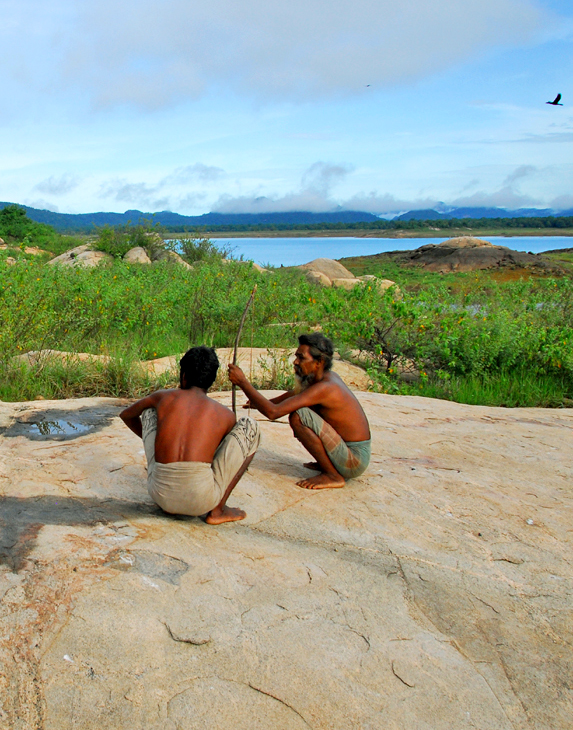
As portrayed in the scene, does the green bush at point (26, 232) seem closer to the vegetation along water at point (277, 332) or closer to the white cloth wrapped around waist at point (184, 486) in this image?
the vegetation along water at point (277, 332)

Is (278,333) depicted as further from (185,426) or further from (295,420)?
(185,426)

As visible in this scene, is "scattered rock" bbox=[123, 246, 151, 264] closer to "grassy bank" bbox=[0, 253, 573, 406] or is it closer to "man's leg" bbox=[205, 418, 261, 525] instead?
"grassy bank" bbox=[0, 253, 573, 406]

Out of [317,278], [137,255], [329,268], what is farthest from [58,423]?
[329,268]

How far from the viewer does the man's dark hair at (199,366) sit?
3.36m

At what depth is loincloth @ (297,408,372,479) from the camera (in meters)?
4.03

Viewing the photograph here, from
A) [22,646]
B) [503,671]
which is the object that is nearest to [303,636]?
[503,671]

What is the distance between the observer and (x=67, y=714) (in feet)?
6.77

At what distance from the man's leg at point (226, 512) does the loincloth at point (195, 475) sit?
0.16ft

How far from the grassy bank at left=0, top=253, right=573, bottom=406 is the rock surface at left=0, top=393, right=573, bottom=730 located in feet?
8.51

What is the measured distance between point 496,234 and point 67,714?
76532 millimetres

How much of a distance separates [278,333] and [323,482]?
19.9 feet

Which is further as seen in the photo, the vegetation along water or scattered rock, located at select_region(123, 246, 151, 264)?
scattered rock, located at select_region(123, 246, 151, 264)

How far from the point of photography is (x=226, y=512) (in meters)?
3.53

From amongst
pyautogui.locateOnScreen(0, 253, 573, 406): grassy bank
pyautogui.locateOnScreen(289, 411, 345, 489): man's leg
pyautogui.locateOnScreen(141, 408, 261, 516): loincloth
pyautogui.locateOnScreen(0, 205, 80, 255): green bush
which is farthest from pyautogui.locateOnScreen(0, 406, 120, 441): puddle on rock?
pyautogui.locateOnScreen(0, 205, 80, 255): green bush
